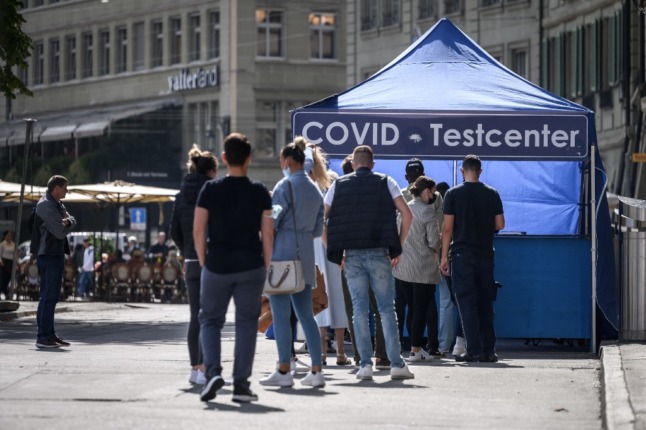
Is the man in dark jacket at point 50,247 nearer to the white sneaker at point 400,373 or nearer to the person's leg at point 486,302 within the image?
the person's leg at point 486,302

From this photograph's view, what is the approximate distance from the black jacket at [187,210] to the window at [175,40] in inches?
2340

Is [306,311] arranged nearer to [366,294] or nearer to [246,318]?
[366,294]

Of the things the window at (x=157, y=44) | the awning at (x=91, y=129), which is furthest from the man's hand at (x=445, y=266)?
the window at (x=157, y=44)

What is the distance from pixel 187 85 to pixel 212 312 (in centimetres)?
5935

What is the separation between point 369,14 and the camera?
6366 centimetres

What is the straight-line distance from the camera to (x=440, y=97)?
18953 millimetres

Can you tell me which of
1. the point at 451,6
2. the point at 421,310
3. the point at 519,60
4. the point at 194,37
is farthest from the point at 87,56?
the point at 421,310

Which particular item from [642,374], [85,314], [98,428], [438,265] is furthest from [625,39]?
[98,428]

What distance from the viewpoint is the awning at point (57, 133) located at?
241 ft

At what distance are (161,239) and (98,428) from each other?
118ft

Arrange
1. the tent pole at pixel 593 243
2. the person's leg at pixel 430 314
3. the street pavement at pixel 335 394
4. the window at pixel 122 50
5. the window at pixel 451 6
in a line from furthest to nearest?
the window at pixel 122 50
the window at pixel 451 6
the tent pole at pixel 593 243
the person's leg at pixel 430 314
the street pavement at pixel 335 394

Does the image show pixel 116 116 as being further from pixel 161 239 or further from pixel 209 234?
pixel 209 234

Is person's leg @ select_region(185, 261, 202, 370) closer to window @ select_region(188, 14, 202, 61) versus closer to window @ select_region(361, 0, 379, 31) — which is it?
window @ select_region(361, 0, 379, 31)

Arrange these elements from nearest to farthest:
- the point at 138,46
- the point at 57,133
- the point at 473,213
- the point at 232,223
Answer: the point at 232,223 → the point at 473,213 → the point at 57,133 → the point at 138,46
